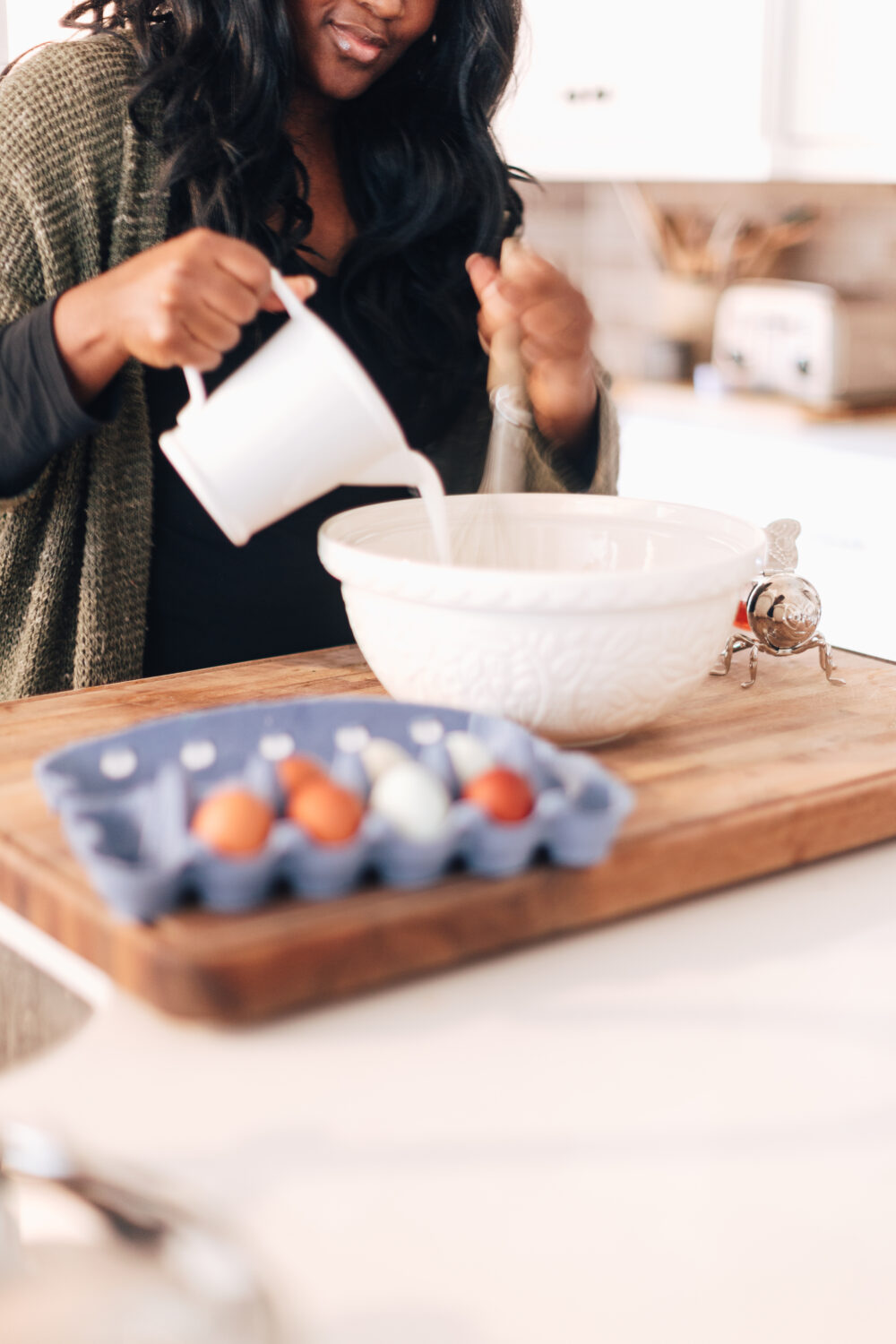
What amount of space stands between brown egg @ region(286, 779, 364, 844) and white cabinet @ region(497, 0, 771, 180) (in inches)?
82.9

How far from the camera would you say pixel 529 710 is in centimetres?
89

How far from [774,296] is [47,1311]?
2.67 meters

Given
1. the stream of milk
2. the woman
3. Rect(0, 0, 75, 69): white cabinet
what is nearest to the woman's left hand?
the woman

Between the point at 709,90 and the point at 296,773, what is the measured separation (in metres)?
2.27

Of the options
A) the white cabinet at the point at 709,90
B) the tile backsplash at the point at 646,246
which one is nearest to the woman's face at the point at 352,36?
the white cabinet at the point at 709,90

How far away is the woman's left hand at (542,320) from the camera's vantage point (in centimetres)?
106

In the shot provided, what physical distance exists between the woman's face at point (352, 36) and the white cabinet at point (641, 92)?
129cm

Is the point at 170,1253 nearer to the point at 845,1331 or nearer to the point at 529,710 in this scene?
the point at 845,1331

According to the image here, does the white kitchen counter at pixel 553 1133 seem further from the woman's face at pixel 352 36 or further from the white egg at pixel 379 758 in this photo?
Result: the woman's face at pixel 352 36

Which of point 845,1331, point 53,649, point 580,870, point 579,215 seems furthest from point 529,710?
point 579,215

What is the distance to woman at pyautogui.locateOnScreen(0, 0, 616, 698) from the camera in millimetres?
1133

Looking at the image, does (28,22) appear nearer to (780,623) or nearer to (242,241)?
(242,241)

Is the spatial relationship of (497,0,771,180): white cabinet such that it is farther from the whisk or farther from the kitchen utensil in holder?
the kitchen utensil in holder

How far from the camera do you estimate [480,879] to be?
0.71 metres
